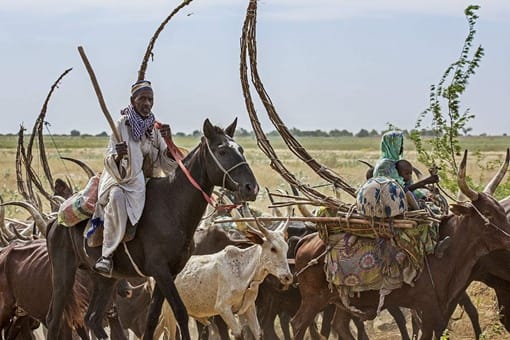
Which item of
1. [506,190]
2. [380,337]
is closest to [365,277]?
[380,337]

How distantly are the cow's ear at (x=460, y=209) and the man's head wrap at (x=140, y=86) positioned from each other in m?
3.33

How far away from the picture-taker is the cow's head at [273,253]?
Result: 1320cm

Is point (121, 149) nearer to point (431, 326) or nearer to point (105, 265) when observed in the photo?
point (105, 265)

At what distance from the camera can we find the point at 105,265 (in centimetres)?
1102

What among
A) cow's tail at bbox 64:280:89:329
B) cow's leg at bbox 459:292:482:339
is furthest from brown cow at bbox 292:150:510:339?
cow's tail at bbox 64:280:89:329

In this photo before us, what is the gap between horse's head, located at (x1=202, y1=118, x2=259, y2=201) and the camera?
416 inches

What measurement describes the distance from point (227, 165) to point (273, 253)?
2761 mm

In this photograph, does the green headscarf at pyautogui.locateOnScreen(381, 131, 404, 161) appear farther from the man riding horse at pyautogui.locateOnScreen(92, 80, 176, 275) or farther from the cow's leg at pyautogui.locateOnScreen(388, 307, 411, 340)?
the cow's leg at pyautogui.locateOnScreen(388, 307, 411, 340)

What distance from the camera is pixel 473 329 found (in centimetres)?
1488

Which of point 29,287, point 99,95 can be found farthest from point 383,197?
point 29,287

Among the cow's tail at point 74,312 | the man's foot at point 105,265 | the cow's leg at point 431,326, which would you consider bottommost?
the cow's tail at point 74,312

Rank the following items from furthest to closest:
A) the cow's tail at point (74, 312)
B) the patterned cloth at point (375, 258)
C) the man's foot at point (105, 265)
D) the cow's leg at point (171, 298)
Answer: the cow's tail at point (74, 312), the patterned cloth at point (375, 258), the man's foot at point (105, 265), the cow's leg at point (171, 298)

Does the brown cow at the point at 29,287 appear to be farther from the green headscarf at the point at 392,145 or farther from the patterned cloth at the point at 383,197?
the green headscarf at the point at 392,145

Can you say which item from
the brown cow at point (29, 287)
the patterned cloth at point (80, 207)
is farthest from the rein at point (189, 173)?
the brown cow at point (29, 287)
